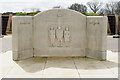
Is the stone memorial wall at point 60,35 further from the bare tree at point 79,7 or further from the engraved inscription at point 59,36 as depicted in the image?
the bare tree at point 79,7

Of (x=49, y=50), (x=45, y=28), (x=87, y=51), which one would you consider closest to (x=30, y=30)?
(x=45, y=28)

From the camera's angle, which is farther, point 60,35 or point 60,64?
point 60,35

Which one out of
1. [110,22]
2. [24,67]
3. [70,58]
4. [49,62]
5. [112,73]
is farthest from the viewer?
[110,22]

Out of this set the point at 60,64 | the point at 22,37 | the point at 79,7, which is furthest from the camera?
the point at 79,7

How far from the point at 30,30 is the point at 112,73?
3546 mm

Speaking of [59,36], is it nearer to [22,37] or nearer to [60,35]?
[60,35]

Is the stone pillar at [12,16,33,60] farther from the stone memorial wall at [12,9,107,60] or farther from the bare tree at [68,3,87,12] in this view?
the bare tree at [68,3,87,12]

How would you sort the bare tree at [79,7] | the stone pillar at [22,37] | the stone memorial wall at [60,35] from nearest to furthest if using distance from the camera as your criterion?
the stone pillar at [22,37]
the stone memorial wall at [60,35]
the bare tree at [79,7]

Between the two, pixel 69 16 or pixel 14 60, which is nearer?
pixel 14 60

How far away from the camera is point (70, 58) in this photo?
7219mm

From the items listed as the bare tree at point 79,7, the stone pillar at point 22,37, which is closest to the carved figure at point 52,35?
the stone pillar at point 22,37

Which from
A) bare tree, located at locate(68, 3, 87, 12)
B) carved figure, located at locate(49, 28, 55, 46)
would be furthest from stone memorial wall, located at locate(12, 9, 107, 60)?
bare tree, located at locate(68, 3, 87, 12)

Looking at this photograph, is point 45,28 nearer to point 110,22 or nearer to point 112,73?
point 112,73

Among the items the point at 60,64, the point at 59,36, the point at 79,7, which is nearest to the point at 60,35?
the point at 59,36
